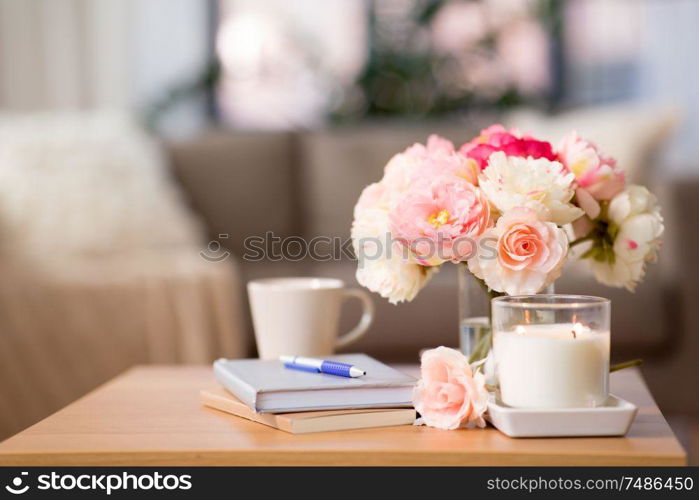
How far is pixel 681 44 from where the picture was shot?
3.79m

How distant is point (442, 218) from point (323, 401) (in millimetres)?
195

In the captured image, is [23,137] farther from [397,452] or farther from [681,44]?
[681,44]

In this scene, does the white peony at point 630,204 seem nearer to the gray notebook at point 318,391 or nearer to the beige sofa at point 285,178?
the gray notebook at point 318,391

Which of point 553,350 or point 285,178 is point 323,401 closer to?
point 553,350

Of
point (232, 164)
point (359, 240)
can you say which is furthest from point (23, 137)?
point (359, 240)

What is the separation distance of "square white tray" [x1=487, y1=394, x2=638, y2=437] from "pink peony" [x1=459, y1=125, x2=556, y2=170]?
0.25 metres

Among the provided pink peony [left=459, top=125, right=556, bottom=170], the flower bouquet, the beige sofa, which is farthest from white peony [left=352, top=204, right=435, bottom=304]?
the beige sofa

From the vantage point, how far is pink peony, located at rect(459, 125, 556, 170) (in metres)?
0.88

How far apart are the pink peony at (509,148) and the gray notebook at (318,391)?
22cm

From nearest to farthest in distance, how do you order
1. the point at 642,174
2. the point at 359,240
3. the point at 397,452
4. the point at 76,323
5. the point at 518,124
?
1. the point at 397,452
2. the point at 359,240
3. the point at 76,323
4. the point at 642,174
5. the point at 518,124

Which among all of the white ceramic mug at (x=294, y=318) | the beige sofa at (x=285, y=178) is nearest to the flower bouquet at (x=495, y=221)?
the white ceramic mug at (x=294, y=318)

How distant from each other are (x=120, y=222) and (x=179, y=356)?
0.48 meters

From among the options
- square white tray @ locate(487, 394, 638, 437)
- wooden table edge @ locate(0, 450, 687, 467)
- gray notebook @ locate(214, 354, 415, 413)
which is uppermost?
gray notebook @ locate(214, 354, 415, 413)

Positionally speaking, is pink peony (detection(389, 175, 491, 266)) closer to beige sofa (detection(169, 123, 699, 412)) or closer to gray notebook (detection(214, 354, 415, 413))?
gray notebook (detection(214, 354, 415, 413))
